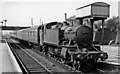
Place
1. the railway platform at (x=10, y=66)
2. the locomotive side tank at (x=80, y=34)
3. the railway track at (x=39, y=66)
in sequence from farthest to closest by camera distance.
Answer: the locomotive side tank at (x=80, y=34), the railway track at (x=39, y=66), the railway platform at (x=10, y=66)

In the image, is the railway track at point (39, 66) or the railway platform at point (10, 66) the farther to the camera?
the railway track at point (39, 66)

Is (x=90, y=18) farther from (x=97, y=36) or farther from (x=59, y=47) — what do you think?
(x=59, y=47)

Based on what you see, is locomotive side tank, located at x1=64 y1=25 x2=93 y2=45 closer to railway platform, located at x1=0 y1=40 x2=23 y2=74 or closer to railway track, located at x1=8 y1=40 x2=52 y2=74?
railway track, located at x1=8 y1=40 x2=52 y2=74

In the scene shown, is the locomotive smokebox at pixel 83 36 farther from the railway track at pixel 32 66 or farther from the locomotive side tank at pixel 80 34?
Answer: the railway track at pixel 32 66

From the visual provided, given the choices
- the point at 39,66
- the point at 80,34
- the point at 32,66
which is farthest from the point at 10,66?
the point at 80,34

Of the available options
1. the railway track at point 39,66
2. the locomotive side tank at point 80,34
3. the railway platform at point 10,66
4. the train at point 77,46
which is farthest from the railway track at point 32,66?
the locomotive side tank at point 80,34

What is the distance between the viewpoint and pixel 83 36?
1259 centimetres

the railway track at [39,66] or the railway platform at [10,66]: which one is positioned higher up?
the railway platform at [10,66]

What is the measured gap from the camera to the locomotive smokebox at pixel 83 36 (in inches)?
488

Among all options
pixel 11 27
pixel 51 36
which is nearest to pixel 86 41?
pixel 51 36

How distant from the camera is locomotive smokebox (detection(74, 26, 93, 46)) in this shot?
12402 millimetres

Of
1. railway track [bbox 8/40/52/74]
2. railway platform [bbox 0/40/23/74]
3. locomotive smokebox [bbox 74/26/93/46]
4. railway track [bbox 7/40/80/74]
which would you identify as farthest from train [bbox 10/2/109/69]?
railway platform [bbox 0/40/23/74]

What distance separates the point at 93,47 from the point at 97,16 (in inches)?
804

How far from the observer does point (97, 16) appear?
106ft
